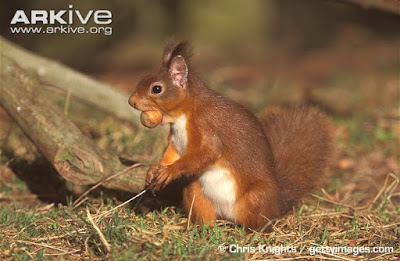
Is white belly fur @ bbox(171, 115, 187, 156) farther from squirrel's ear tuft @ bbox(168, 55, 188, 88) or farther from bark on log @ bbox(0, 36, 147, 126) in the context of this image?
bark on log @ bbox(0, 36, 147, 126)

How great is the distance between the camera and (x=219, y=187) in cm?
347

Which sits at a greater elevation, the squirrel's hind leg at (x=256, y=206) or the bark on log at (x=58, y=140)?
the bark on log at (x=58, y=140)

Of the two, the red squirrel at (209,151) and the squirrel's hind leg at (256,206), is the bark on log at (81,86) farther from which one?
the squirrel's hind leg at (256,206)

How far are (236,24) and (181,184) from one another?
7986 mm

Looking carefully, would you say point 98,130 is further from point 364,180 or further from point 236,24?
point 236,24

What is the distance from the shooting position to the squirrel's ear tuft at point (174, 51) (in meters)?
3.29

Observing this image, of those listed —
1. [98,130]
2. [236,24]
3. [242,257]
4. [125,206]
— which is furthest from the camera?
[236,24]

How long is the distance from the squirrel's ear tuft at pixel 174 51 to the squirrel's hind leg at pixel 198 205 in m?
0.70

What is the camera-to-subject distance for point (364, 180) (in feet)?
16.5

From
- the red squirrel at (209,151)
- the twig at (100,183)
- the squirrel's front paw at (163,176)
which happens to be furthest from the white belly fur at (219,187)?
the twig at (100,183)

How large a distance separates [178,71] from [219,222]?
932mm

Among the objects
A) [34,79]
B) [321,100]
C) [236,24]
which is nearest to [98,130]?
Result: [34,79]

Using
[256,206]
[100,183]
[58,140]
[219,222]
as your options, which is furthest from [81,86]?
[256,206]

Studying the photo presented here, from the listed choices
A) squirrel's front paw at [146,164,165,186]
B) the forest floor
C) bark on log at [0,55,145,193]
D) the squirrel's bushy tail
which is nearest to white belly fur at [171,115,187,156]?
squirrel's front paw at [146,164,165,186]
